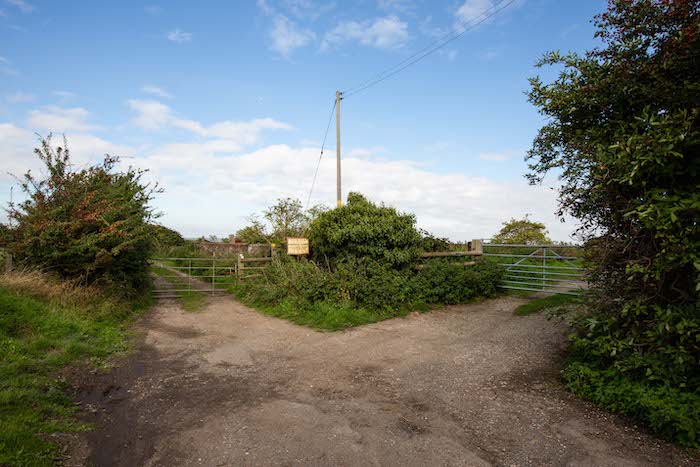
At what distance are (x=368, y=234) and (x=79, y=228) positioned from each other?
7.01 meters

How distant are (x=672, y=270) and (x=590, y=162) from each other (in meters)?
1.57

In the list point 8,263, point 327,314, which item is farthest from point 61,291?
point 327,314

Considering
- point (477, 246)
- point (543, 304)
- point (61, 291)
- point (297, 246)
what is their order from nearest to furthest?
point (61, 291), point (543, 304), point (477, 246), point (297, 246)

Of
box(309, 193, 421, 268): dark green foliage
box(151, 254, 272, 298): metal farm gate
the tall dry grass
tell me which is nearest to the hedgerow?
box(309, 193, 421, 268): dark green foliage

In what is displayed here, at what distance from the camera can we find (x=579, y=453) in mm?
3609

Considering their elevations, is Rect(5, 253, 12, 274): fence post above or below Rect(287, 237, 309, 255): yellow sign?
below

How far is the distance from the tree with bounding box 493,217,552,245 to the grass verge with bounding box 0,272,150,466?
1630 cm

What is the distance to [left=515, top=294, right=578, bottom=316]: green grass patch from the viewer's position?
30.7 feet

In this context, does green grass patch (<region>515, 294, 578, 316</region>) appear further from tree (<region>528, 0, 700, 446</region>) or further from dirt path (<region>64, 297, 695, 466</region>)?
tree (<region>528, 0, 700, 446</region>)

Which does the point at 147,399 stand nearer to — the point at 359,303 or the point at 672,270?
the point at 359,303

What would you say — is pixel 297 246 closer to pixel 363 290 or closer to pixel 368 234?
pixel 368 234

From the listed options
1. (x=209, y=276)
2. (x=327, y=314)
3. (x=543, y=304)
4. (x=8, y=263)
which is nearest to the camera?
(x=8, y=263)

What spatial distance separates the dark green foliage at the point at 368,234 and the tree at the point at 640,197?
5300 millimetres

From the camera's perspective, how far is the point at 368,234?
1026 centimetres
